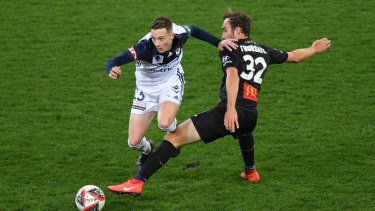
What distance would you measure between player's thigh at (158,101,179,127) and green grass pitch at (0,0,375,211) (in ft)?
2.91

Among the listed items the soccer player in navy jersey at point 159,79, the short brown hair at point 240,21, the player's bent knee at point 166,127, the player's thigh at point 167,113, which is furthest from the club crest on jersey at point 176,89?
the short brown hair at point 240,21

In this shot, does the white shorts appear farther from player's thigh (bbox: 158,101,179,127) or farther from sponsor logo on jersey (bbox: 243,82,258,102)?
sponsor logo on jersey (bbox: 243,82,258,102)

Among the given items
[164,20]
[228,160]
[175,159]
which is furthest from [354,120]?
[164,20]

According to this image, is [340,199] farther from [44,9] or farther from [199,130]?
[44,9]

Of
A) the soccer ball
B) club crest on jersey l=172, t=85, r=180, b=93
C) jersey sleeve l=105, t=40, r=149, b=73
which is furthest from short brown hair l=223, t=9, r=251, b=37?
the soccer ball

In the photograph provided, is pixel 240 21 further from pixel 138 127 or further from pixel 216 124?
pixel 138 127

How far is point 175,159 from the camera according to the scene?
8.02 m

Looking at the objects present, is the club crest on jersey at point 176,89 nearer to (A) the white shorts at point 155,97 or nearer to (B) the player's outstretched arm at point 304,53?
(A) the white shorts at point 155,97

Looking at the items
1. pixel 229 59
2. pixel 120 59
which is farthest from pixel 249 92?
pixel 120 59

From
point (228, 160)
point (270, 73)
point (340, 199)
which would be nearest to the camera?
point (340, 199)

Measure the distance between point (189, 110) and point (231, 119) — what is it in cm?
395

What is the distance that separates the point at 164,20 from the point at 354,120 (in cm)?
439

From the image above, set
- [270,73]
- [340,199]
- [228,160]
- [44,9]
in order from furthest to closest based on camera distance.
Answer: [44,9] → [270,73] → [228,160] → [340,199]

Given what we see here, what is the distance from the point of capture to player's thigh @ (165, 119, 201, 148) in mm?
6473
